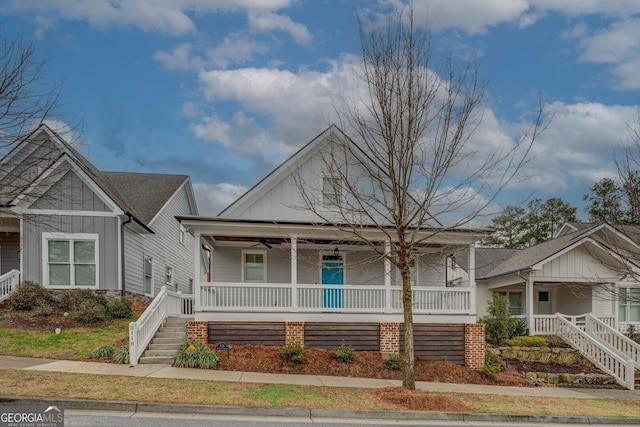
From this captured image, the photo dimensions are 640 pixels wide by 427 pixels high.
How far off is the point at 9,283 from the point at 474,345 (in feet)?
51.4

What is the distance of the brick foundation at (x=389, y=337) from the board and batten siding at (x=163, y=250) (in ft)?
25.9

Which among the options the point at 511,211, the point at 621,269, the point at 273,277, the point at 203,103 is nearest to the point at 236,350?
the point at 273,277

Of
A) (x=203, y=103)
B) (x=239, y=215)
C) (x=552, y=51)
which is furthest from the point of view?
(x=203, y=103)


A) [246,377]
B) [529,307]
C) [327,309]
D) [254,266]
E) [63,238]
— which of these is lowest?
[246,377]

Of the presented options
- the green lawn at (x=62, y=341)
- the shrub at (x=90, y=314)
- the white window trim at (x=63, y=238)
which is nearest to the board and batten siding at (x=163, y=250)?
the white window trim at (x=63, y=238)

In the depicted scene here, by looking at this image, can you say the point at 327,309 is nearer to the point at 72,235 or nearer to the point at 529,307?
the point at 529,307

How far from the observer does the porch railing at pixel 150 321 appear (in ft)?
39.1

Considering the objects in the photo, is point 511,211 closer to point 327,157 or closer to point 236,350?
point 327,157

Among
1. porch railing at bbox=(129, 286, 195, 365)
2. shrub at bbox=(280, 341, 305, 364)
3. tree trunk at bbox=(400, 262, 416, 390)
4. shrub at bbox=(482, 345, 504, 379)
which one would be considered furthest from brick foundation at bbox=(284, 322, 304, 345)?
shrub at bbox=(482, 345, 504, 379)

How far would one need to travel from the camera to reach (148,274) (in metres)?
21.7

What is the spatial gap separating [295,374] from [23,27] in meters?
9.78

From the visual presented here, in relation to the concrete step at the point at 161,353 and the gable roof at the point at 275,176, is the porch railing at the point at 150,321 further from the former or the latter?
the gable roof at the point at 275,176

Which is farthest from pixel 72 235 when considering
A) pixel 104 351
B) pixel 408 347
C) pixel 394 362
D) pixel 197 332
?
pixel 408 347

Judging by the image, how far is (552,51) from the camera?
43.1 ft
